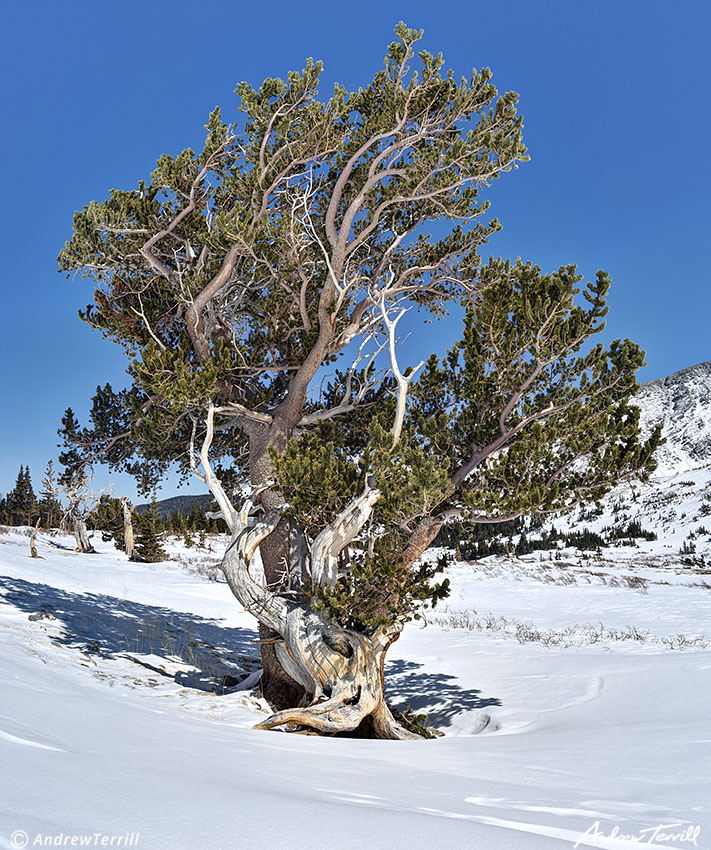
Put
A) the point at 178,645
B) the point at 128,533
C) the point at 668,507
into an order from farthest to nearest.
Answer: the point at 668,507
the point at 128,533
the point at 178,645

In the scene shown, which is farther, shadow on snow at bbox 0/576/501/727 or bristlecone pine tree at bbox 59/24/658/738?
shadow on snow at bbox 0/576/501/727

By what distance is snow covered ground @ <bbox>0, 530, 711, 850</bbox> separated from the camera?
5.62ft

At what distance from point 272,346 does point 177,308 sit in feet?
5.93

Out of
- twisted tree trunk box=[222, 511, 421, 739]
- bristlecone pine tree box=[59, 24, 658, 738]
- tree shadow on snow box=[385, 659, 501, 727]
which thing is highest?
bristlecone pine tree box=[59, 24, 658, 738]

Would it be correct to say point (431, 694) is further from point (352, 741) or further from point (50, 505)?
point (50, 505)

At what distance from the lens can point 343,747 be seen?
4.86m

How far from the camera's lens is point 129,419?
10.1 metres

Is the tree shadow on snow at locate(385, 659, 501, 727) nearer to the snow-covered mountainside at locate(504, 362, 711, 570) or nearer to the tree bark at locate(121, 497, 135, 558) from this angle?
the snow-covered mountainside at locate(504, 362, 711, 570)

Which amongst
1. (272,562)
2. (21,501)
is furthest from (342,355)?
(21,501)

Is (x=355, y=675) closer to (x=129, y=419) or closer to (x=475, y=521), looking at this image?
(x=475, y=521)

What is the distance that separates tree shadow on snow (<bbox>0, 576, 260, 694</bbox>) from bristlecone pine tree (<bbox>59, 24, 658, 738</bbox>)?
1.83 m

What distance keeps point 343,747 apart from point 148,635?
741 cm

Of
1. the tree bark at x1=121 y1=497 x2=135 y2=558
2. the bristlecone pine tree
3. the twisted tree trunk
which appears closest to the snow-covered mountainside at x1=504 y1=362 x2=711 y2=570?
the bristlecone pine tree

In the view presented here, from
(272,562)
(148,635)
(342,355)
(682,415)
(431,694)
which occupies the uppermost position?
(682,415)
